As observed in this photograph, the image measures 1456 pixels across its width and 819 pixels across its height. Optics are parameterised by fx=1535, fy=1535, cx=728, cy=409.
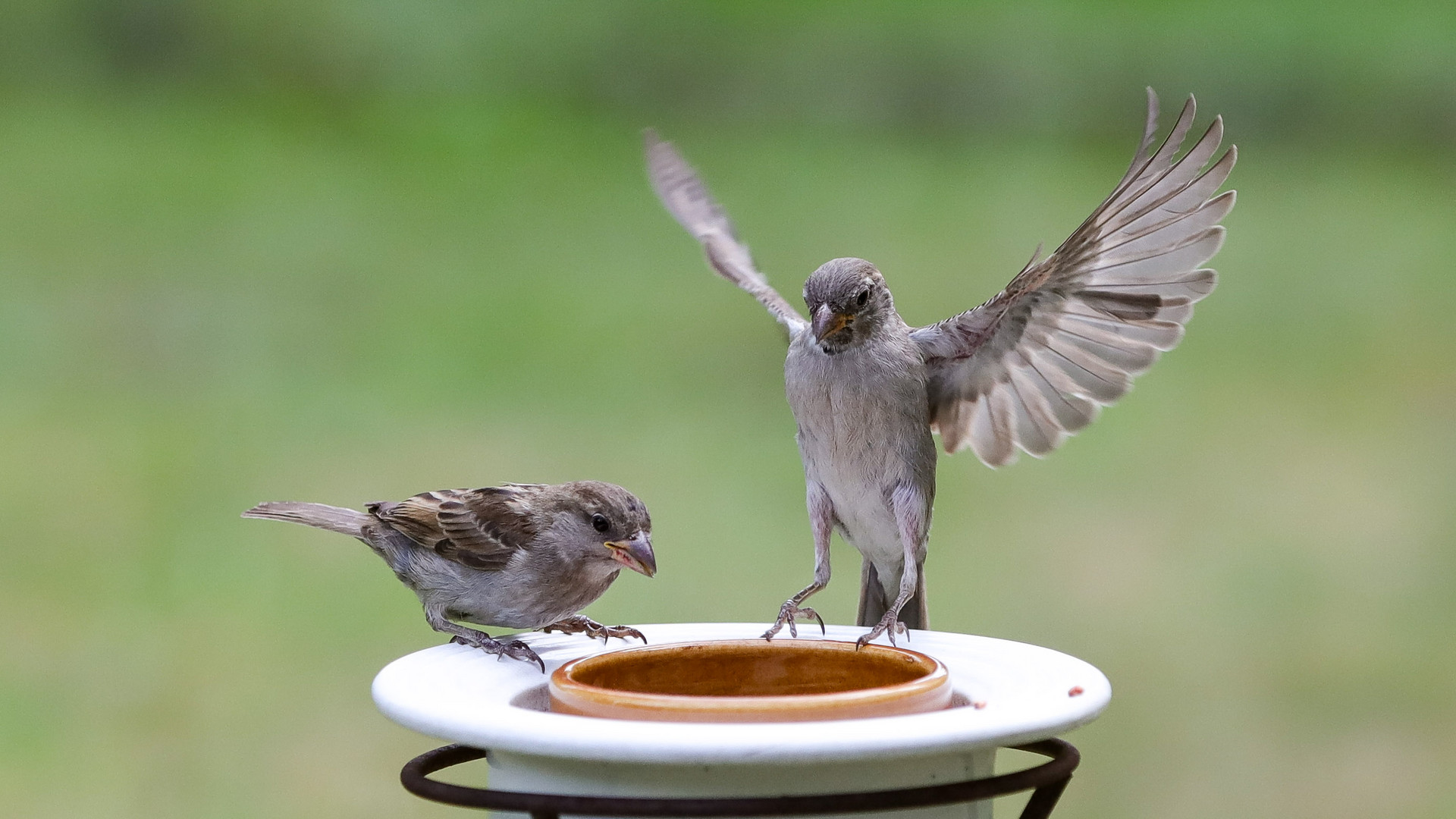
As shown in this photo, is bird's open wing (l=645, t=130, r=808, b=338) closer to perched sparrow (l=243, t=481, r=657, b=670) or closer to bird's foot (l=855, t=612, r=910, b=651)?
perched sparrow (l=243, t=481, r=657, b=670)

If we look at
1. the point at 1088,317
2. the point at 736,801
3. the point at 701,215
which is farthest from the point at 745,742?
the point at 701,215

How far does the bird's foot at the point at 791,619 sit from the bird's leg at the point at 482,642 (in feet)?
1.12

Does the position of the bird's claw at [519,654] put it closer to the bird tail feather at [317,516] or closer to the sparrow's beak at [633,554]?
the sparrow's beak at [633,554]

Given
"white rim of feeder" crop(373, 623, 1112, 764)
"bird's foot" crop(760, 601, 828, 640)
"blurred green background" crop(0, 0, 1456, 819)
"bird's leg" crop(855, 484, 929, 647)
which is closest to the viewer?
"white rim of feeder" crop(373, 623, 1112, 764)

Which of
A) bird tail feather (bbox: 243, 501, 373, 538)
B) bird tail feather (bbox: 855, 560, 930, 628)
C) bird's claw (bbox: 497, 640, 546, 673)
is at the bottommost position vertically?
bird's claw (bbox: 497, 640, 546, 673)

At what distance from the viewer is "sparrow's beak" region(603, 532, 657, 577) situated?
95.4 inches

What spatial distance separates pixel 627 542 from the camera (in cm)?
243

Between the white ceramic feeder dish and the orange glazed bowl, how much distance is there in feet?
0.08

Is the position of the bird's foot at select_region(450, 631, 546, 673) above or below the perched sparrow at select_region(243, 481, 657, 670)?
below

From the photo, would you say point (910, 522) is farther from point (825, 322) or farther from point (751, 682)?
point (751, 682)

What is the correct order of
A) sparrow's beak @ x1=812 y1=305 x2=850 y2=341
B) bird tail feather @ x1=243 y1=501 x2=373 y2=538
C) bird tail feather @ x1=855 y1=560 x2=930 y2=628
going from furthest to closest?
bird tail feather @ x1=855 y1=560 x2=930 y2=628, bird tail feather @ x1=243 y1=501 x2=373 y2=538, sparrow's beak @ x1=812 y1=305 x2=850 y2=341

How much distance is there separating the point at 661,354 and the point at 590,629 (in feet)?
11.7

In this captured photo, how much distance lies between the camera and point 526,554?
2.44m

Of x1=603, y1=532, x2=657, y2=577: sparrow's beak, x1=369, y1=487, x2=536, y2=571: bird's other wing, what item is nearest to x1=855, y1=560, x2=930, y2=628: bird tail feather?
x1=603, y1=532, x2=657, y2=577: sparrow's beak
